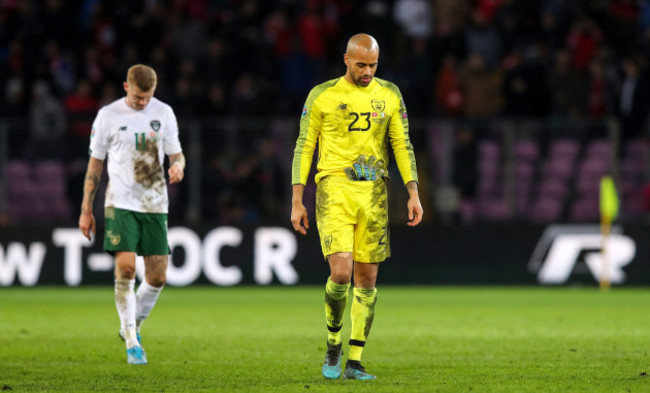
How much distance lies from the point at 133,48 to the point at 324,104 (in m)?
12.9

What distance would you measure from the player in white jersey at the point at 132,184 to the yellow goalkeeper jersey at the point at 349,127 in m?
1.54

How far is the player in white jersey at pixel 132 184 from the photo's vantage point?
9406mm

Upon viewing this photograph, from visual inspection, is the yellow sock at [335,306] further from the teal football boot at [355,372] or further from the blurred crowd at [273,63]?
the blurred crowd at [273,63]

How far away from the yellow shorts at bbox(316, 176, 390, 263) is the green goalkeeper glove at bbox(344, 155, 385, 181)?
0.11ft

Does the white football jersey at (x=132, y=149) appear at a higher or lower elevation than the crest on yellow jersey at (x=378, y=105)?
lower

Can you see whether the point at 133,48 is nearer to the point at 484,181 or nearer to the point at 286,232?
the point at 286,232

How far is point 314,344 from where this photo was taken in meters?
10.5

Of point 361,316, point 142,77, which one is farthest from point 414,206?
point 142,77

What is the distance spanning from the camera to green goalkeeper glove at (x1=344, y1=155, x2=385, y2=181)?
8148 millimetres

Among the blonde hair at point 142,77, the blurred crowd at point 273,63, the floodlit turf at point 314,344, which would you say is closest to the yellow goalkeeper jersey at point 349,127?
the floodlit turf at point 314,344

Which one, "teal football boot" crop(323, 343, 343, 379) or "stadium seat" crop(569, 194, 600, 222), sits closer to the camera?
"teal football boot" crop(323, 343, 343, 379)

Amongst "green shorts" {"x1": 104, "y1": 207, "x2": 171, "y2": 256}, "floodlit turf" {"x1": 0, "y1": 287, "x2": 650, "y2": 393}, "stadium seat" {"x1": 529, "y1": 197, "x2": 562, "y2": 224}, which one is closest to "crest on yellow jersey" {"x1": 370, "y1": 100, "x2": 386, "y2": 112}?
"floodlit turf" {"x1": 0, "y1": 287, "x2": 650, "y2": 393}

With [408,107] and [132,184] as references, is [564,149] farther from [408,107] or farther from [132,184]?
[132,184]

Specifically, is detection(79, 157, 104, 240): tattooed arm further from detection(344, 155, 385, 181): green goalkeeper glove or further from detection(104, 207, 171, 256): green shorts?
detection(344, 155, 385, 181): green goalkeeper glove
